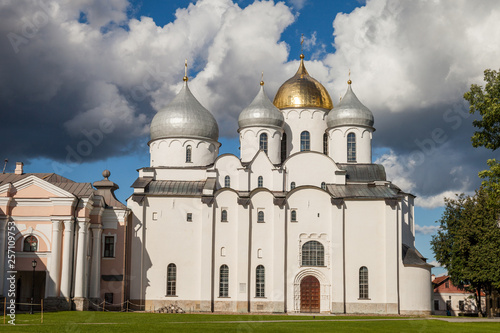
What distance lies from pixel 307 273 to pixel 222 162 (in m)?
9.78

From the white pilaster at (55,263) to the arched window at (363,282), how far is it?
18948 millimetres

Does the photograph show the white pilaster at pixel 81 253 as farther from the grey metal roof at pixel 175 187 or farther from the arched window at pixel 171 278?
the grey metal roof at pixel 175 187

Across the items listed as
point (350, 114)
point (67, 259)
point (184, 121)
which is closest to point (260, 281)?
point (67, 259)

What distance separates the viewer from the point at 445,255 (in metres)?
46.7

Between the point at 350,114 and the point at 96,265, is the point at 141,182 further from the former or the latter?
the point at 350,114

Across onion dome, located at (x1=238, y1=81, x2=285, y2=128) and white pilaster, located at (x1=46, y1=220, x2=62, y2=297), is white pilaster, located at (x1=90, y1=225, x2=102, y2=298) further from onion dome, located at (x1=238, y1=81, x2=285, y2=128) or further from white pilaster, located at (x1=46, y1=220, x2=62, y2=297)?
onion dome, located at (x1=238, y1=81, x2=285, y2=128)

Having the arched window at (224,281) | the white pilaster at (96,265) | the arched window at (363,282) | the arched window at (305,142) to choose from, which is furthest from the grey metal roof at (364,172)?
the white pilaster at (96,265)

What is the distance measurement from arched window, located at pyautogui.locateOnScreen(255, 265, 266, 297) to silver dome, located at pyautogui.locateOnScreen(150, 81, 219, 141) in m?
10.9

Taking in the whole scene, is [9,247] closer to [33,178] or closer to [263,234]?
[33,178]

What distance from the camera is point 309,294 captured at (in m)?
42.2

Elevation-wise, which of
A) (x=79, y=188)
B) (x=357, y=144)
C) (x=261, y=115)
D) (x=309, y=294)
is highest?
(x=261, y=115)

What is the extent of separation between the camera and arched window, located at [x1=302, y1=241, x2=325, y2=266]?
42500 millimetres

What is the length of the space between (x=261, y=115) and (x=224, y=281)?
1260 cm

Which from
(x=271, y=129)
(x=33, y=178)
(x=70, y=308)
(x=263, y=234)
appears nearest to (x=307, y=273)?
(x=263, y=234)
